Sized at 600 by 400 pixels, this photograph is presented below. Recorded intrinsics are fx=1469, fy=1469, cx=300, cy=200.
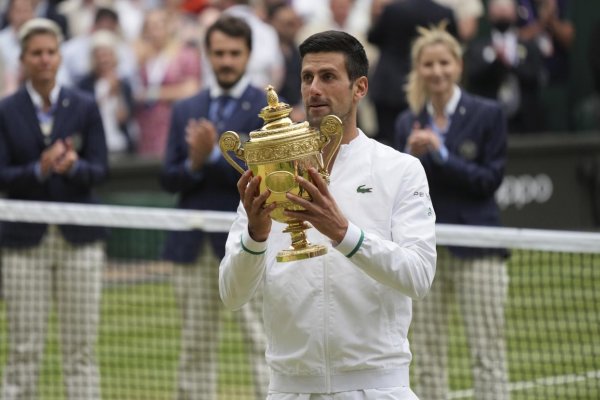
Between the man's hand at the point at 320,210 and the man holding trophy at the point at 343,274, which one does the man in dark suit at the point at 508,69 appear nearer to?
the man holding trophy at the point at 343,274

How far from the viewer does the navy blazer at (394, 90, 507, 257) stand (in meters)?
9.46

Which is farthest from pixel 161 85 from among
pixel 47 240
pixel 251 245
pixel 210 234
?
pixel 251 245

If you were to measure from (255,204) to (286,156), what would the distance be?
22 centimetres

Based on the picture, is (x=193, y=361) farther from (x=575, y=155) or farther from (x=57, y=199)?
(x=575, y=155)

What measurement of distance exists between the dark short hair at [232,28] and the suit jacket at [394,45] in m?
4.06

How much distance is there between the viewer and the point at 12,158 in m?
10.1

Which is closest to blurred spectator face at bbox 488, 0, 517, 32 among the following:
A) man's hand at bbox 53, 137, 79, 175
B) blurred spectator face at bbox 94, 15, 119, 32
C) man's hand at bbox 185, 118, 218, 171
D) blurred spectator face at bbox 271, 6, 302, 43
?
blurred spectator face at bbox 271, 6, 302, 43

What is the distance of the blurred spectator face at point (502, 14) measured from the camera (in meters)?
19.1

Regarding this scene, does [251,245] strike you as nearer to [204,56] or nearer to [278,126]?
[278,126]

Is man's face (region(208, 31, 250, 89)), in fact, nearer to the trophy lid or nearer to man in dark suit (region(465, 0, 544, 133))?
the trophy lid

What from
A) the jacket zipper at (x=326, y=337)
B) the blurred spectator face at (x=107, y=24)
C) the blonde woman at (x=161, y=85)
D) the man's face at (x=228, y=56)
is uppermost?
the blurred spectator face at (x=107, y=24)

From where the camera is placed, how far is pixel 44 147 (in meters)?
10.1

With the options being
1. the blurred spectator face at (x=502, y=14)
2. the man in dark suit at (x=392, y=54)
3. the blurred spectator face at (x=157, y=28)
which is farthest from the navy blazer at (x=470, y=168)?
the blurred spectator face at (x=502, y=14)

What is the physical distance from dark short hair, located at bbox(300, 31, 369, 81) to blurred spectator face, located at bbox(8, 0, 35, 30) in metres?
11.4
